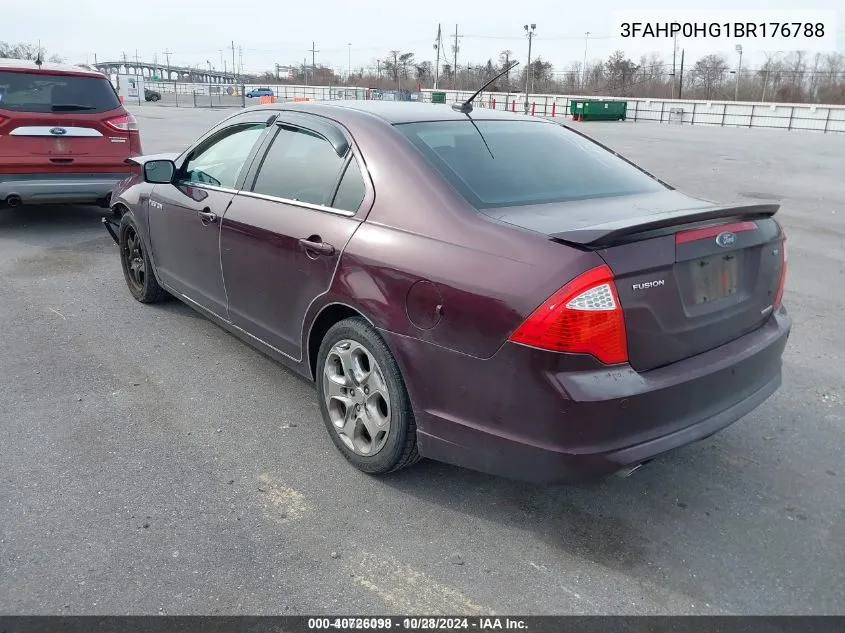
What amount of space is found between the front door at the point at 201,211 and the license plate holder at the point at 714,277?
255 cm

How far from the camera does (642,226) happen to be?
8.05ft

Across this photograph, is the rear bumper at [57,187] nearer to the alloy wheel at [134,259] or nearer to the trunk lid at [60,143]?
the trunk lid at [60,143]

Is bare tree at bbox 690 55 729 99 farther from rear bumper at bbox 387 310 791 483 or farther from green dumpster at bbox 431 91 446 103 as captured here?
rear bumper at bbox 387 310 791 483

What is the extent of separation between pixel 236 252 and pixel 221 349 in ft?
3.47

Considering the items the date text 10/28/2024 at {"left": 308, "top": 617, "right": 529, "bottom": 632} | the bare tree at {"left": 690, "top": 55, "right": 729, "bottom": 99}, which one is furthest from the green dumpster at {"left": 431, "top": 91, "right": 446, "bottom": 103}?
the date text 10/28/2024 at {"left": 308, "top": 617, "right": 529, "bottom": 632}

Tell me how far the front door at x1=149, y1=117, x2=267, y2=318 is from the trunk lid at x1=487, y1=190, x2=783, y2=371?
1978 millimetres

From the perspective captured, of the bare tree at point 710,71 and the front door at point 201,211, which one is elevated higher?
the bare tree at point 710,71

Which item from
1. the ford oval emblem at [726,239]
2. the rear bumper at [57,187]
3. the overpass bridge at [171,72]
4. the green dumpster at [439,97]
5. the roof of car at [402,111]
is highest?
the overpass bridge at [171,72]

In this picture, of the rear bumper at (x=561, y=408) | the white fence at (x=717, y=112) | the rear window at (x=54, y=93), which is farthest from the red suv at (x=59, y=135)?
the white fence at (x=717, y=112)

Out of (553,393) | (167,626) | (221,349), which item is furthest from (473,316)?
(221,349)

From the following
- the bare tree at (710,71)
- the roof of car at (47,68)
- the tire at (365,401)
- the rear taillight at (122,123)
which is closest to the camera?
the tire at (365,401)

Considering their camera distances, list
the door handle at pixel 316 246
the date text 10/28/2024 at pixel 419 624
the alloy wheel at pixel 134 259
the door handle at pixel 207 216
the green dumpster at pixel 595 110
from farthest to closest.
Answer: the green dumpster at pixel 595 110, the alloy wheel at pixel 134 259, the door handle at pixel 207 216, the door handle at pixel 316 246, the date text 10/28/2024 at pixel 419 624

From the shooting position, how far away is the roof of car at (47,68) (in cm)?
763

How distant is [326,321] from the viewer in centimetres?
333
